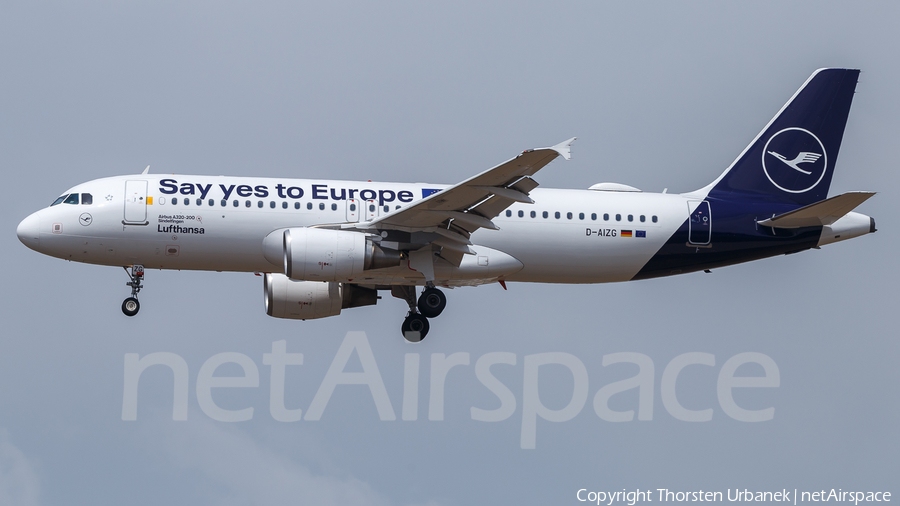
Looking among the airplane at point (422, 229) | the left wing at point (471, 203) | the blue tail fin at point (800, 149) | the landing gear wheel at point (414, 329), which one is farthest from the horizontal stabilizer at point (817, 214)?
the landing gear wheel at point (414, 329)

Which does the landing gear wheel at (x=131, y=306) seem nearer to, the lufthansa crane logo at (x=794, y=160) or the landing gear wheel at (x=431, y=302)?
the landing gear wheel at (x=431, y=302)

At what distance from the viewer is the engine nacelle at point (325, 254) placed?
2972cm

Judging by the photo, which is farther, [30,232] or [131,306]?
[131,306]

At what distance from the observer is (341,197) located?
105 ft

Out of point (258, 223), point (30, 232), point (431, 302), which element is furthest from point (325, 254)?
point (30, 232)

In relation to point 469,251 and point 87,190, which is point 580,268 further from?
point 87,190

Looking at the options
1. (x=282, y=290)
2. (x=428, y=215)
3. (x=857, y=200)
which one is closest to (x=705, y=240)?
(x=857, y=200)

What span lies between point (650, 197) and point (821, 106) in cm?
716

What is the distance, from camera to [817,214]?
110 ft

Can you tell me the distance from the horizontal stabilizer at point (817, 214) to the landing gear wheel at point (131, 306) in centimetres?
1891

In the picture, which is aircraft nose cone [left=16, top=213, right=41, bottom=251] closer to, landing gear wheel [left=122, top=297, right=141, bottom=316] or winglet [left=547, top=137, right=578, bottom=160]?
landing gear wheel [left=122, top=297, right=141, bottom=316]

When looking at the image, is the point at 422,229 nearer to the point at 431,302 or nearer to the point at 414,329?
the point at 431,302

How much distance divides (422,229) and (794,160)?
13.2 meters

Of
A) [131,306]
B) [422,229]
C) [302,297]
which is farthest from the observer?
[302,297]
